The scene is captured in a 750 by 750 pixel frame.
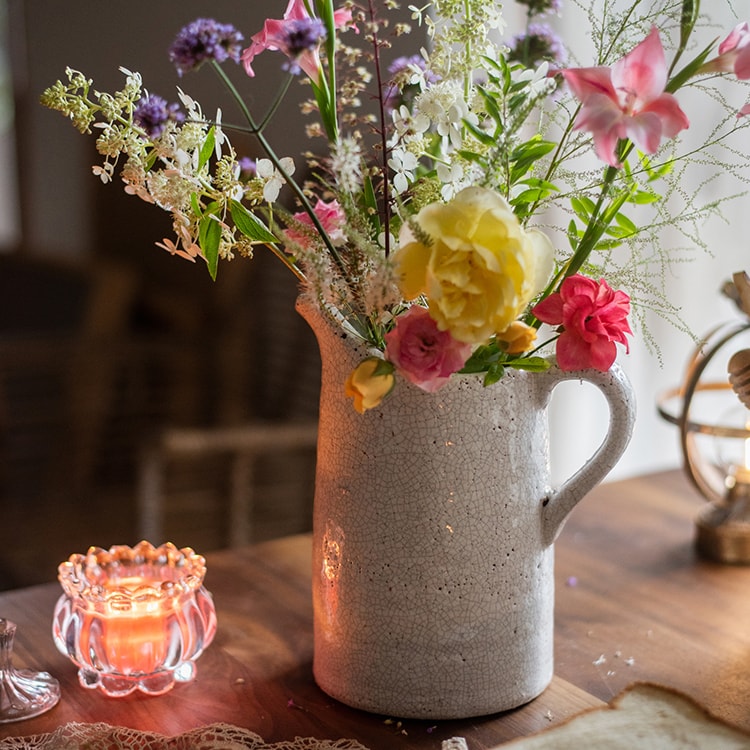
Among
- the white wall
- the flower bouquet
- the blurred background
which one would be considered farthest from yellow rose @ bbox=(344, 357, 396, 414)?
the blurred background

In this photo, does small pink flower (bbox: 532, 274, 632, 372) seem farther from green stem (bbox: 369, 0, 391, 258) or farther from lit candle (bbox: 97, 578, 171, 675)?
lit candle (bbox: 97, 578, 171, 675)

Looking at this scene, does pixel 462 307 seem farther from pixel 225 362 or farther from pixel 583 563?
pixel 225 362

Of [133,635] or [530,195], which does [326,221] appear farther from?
[133,635]

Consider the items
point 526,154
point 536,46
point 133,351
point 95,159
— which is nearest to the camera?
point 526,154

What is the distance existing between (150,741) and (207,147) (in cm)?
42

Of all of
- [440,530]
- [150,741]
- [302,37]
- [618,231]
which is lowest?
[150,741]

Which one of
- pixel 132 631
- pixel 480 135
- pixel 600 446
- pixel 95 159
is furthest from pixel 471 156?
pixel 95 159

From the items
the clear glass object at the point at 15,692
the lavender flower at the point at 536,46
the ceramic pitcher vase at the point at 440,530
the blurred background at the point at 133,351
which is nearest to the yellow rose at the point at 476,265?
the ceramic pitcher vase at the point at 440,530

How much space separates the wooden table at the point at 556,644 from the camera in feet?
2.41

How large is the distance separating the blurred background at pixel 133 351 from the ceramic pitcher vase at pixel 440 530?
3.20 ft

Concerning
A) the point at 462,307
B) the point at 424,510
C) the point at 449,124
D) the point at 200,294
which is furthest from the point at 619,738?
the point at 200,294

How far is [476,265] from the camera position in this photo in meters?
0.58

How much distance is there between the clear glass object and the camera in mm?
738

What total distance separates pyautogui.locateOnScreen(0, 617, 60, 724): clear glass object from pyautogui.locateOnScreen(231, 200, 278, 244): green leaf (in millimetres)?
351
